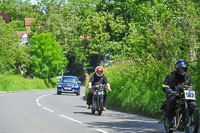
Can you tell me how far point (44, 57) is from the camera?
68.6 metres

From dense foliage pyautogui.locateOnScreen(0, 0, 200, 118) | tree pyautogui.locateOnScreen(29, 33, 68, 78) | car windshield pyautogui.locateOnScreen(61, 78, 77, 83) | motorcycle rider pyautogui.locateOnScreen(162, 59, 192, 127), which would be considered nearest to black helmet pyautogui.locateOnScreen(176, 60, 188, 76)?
motorcycle rider pyautogui.locateOnScreen(162, 59, 192, 127)

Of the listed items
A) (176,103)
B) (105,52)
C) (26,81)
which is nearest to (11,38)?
(26,81)

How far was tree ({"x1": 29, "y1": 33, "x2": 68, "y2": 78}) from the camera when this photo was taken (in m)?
67.8

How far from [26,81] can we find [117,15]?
1784cm

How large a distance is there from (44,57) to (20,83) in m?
14.6

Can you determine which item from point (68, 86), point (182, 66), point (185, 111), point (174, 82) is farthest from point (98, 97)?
point (68, 86)

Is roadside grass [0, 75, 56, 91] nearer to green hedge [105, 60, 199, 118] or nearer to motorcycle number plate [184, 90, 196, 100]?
green hedge [105, 60, 199, 118]

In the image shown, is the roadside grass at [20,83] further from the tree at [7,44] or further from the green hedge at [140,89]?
the green hedge at [140,89]

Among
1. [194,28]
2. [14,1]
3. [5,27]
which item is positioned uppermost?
[14,1]

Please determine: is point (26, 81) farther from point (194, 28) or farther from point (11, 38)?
point (194, 28)

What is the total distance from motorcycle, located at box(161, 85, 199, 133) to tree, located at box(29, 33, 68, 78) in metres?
57.4

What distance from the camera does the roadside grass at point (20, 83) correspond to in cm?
4950

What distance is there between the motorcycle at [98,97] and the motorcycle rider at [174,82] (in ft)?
21.4

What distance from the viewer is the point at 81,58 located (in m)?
82.2
